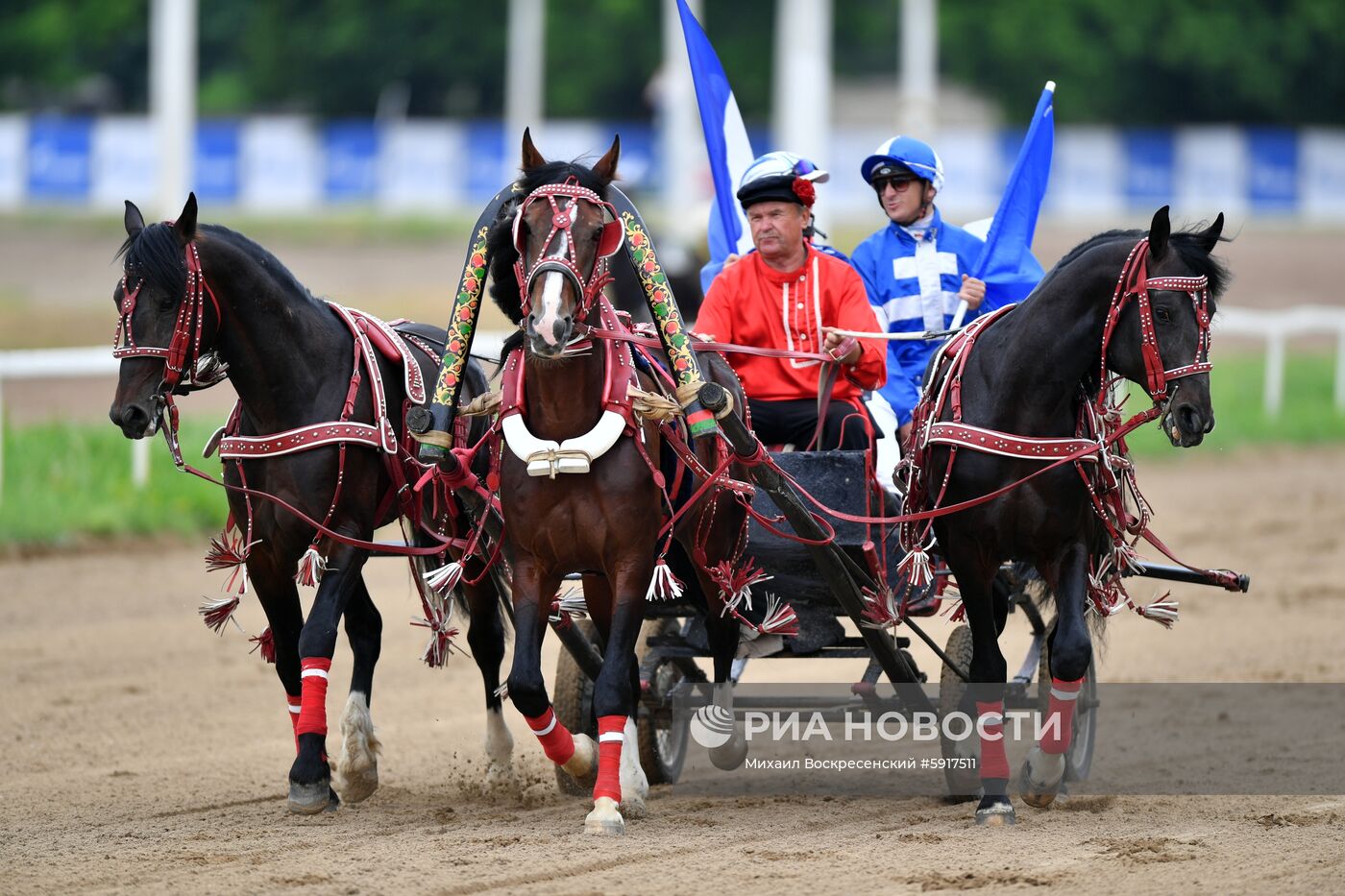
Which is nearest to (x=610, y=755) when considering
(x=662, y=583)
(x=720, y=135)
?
(x=662, y=583)

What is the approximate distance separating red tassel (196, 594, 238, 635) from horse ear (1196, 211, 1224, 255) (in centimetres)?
343

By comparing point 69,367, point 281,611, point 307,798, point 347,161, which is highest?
point 347,161

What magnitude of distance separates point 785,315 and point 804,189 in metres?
0.49

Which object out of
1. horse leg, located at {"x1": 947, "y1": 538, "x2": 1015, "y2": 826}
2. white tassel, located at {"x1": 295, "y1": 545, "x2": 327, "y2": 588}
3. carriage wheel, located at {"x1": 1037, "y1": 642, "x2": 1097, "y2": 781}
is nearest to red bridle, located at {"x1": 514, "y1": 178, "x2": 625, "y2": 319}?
white tassel, located at {"x1": 295, "y1": 545, "x2": 327, "y2": 588}

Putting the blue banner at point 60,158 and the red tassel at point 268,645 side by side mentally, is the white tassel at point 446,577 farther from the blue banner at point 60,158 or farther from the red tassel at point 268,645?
the blue banner at point 60,158

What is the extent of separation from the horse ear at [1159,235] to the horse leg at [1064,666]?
101cm

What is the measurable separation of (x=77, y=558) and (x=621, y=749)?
6.78 meters

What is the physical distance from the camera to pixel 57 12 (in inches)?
1377

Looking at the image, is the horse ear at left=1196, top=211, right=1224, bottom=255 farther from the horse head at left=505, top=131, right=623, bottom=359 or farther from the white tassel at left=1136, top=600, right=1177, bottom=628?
the horse head at left=505, top=131, right=623, bottom=359

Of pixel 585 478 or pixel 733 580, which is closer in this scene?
pixel 585 478

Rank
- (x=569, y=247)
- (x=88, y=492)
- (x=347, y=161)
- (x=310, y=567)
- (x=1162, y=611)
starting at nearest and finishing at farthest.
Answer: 1. (x=569, y=247)
2. (x=310, y=567)
3. (x=1162, y=611)
4. (x=88, y=492)
5. (x=347, y=161)

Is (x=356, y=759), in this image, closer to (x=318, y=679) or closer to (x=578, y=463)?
(x=318, y=679)

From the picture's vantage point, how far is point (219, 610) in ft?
21.2

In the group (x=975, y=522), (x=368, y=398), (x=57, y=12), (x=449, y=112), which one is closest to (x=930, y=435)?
(x=975, y=522)
